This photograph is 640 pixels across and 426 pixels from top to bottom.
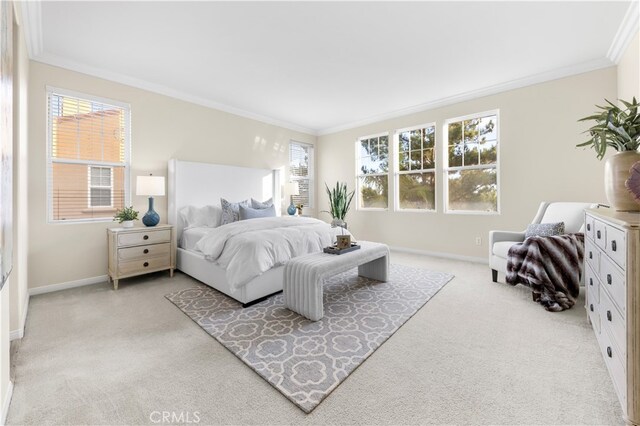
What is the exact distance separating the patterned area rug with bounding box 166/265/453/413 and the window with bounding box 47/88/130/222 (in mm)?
1684

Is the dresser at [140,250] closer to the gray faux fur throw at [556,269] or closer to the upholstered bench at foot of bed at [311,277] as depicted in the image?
the upholstered bench at foot of bed at [311,277]

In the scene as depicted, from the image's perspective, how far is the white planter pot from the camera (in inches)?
61.0

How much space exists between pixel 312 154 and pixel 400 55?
11.5 feet

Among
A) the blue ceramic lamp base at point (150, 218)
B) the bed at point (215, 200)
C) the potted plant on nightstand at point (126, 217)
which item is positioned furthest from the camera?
the blue ceramic lamp base at point (150, 218)

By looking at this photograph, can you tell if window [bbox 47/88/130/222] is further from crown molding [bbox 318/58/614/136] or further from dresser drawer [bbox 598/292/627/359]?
dresser drawer [bbox 598/292/627/359]

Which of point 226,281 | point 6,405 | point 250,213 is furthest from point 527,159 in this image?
point 6,405

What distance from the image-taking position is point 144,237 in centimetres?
335

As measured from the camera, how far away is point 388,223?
5.34 metres

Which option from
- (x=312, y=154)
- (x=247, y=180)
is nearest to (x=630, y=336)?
(x=247, y=180)

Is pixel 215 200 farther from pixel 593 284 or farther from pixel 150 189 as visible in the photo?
pixel 593 284

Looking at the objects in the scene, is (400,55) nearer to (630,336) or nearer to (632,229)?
(632,229)

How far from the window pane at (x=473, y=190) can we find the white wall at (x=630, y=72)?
5.04 feet

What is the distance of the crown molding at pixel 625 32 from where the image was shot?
94.1 inches

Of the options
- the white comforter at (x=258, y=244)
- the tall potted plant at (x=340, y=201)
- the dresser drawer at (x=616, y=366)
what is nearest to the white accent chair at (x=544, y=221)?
the dresser drawer at (x=616, y=366)
